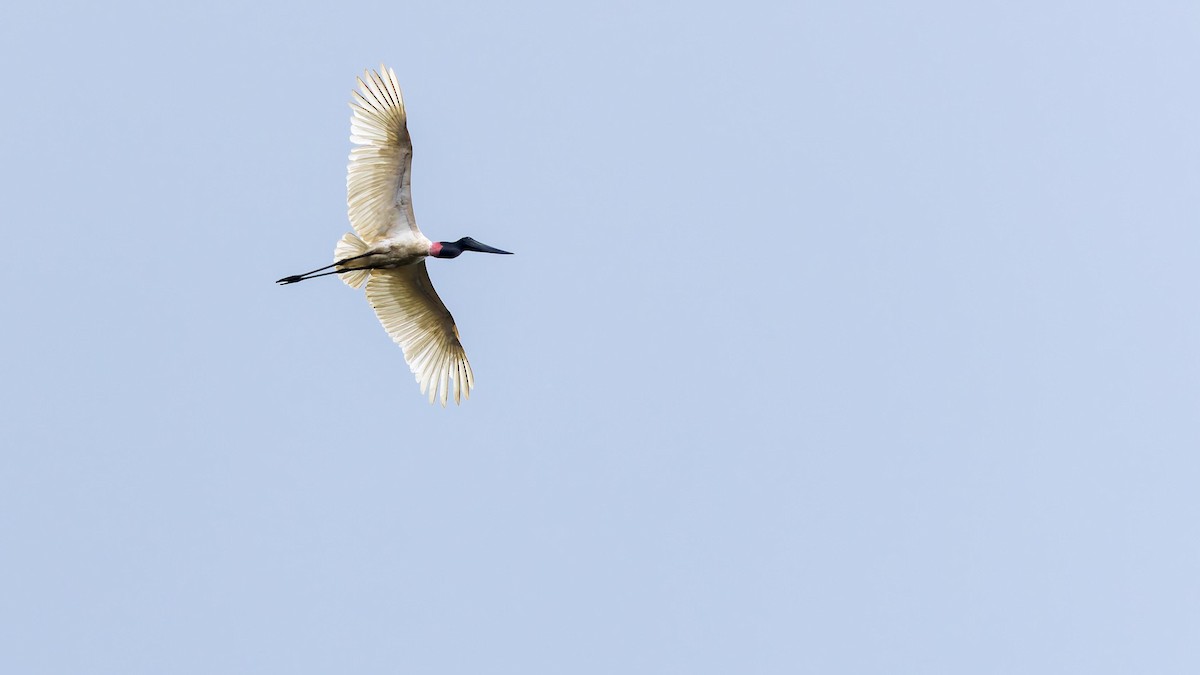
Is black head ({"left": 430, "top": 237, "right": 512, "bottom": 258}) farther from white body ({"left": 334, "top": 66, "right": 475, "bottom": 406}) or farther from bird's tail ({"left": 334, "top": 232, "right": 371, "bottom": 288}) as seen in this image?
bird's tail ({"left": 334, "top": 232, "right": 371, "bottom": 288})

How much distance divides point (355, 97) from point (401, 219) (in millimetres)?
2216

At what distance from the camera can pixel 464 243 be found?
32.3 meters

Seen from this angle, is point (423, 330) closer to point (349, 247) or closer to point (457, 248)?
point (457, 248)

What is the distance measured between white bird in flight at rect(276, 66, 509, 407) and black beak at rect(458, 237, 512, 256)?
17mm

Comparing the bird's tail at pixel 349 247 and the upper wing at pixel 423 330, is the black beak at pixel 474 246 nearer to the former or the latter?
the upper wing at pixel 423 330

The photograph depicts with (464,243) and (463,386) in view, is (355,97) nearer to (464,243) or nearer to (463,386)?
(464,243)

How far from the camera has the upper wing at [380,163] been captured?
3012cm

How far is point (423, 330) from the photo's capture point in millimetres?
33094

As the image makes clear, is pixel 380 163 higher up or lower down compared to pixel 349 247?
higher up

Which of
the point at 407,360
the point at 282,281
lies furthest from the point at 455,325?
the point at 282,281

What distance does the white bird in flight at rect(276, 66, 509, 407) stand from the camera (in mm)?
30203

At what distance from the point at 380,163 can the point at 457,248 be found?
7.43ft

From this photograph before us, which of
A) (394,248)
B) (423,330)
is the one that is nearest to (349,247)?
(394,248)

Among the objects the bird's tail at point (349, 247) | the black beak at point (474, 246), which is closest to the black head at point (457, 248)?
the black beak at point (474, 246)
